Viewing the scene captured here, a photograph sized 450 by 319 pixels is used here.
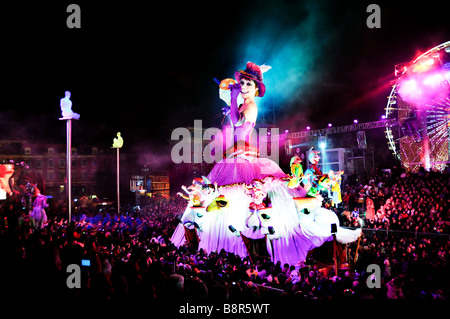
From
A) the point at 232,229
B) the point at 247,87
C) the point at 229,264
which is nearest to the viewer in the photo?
the point at 229,264

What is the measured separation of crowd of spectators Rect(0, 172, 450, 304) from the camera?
14.3ft

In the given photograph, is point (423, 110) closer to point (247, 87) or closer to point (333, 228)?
point (247, 87)

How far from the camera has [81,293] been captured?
406cm

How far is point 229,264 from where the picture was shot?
916cm

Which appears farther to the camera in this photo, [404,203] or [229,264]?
[404,203]

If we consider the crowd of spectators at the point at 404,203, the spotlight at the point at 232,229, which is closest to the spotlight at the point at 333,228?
the spotlight at the point at 232,229

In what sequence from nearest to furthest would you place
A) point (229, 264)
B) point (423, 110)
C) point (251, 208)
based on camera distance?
point (229, 264) → point (251, 208) → point (423, 110)

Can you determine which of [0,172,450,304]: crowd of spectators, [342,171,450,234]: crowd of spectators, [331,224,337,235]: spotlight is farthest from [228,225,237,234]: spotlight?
[342,171,450,234]: crowd of spectators

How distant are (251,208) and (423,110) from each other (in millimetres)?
17172

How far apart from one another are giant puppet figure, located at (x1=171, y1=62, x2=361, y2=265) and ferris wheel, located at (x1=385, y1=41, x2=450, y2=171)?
525 inches

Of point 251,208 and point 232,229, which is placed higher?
point 251,208

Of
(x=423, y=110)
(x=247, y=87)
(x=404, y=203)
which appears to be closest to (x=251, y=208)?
(x=247, y=87)

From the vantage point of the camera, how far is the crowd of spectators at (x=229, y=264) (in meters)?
4.35
